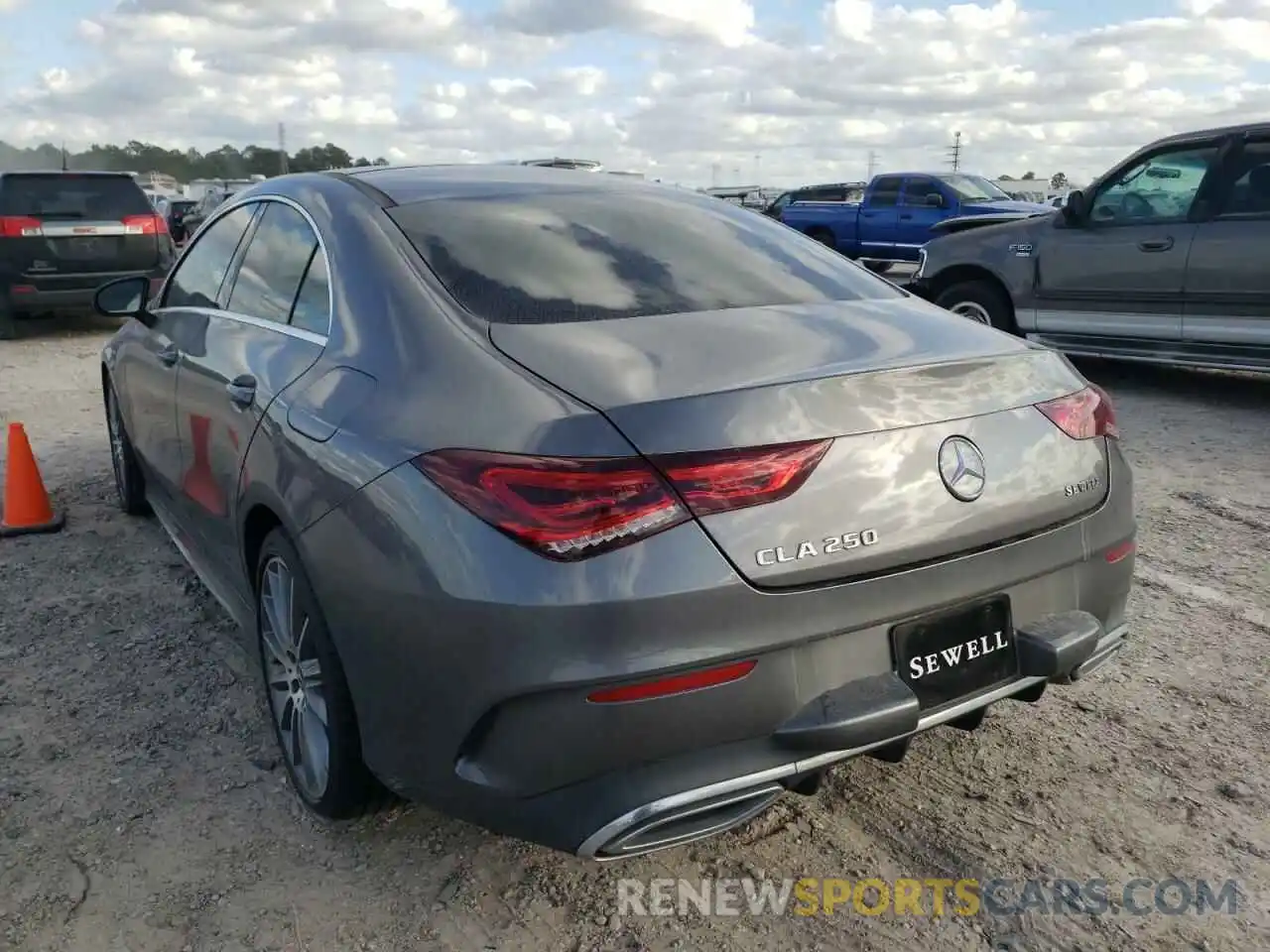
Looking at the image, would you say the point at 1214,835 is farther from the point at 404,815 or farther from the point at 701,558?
the point at 404,815

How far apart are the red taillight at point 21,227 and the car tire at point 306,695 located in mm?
10193

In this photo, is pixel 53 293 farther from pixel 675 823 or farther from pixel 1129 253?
pixel 675 823

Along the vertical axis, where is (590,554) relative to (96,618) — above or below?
above

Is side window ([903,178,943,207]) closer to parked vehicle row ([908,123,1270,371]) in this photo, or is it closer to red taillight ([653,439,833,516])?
parked vehicle row ([908,123,1270,371])

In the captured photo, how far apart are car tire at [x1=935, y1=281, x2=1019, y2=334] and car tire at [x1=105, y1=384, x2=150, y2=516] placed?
598cm

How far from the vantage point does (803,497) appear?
209cm

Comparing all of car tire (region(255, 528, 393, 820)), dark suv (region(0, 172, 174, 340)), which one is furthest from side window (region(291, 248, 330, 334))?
dark suv (region(0, 172, 174, 340))

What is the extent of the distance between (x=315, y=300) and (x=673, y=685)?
5.04 feet

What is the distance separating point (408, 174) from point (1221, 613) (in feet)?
10.5

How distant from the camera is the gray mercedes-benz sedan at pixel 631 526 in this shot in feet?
6.64

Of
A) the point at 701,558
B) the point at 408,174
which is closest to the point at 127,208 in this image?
the point at 408,174

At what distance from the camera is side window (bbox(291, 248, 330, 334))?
9.25ft

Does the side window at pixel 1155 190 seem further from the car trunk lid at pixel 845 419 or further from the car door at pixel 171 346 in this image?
the car door at pixel 171 346

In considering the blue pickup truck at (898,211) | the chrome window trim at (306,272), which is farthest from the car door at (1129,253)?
the blue pickup truck at (898,211)
